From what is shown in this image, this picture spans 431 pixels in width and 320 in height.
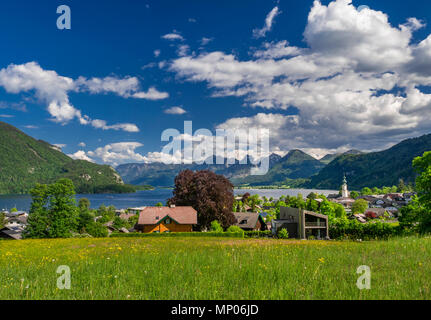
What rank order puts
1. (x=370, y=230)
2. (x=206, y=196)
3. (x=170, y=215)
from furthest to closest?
1. (x=206, y=196)
2. (x=170, y=215)
3. (x=370, y=230)

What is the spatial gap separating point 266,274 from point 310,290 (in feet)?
4.88

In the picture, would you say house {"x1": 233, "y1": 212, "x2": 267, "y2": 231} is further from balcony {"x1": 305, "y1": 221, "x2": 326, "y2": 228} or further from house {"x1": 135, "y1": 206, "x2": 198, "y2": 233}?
house {"x1": 135, "y1": 206, "x2": 198, "y2": 233}

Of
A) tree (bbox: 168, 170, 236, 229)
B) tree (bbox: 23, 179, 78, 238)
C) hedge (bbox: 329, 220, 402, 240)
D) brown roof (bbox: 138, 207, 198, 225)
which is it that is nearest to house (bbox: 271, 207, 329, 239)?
hedge (bbox: 329, 220, 402, 240)

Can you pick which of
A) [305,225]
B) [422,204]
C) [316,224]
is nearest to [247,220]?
[305,225]

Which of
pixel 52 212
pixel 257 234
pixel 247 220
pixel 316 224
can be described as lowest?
pixel 247 220

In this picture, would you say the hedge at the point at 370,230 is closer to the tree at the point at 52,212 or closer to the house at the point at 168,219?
the house at the point at 168,219

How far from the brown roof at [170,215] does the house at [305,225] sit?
60.3 ft

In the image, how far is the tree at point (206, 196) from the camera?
5109 centimetres

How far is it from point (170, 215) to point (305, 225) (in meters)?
26.7

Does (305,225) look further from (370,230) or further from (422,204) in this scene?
(422,204)

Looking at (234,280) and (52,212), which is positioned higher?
(234,280)

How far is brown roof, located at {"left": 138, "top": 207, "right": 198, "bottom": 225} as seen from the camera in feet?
165

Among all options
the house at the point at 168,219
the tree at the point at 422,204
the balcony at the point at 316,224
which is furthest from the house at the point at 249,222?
the tree at the point at 422,204

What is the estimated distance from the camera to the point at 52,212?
47.2 meters
